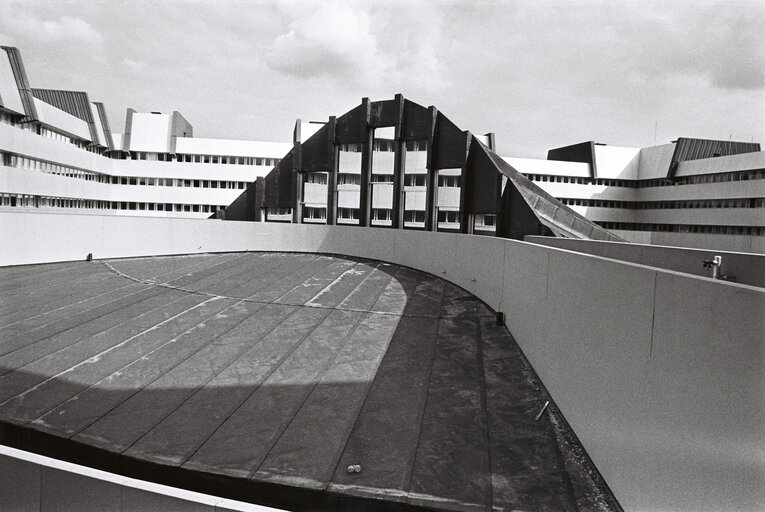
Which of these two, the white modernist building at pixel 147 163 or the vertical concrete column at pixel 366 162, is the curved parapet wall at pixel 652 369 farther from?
the white modernist building at pixel 147 163

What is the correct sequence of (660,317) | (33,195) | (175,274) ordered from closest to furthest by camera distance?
(660,317) → (175,274) → (33,195)

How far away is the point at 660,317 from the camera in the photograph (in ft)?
14.1

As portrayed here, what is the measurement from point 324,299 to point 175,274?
26.0 ft

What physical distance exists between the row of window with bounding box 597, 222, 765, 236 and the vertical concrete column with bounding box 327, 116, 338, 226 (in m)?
31.8

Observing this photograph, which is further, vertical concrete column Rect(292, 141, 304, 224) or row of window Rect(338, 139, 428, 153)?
row of window Rect(338, 139, 428, 153)

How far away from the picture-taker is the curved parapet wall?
123 inches

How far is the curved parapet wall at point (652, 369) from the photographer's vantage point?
3.12 meters

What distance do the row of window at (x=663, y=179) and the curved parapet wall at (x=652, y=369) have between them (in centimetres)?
3835

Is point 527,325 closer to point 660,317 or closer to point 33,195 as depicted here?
point 660,317

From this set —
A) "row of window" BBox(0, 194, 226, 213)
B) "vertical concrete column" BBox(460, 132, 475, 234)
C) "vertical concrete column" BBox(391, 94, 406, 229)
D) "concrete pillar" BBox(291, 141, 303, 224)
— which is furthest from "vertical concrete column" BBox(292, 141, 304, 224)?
"row of window" BBox(0, 194, 226, 213)

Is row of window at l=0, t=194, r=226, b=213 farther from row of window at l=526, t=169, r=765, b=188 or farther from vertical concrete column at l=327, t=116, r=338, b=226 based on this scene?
row of window at l=526, t=169, r=765, b=188

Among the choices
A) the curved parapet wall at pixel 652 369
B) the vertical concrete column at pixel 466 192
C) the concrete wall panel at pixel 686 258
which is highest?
the vertical concrete column at pixel 466 192

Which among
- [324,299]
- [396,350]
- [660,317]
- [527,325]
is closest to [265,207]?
[324,299]

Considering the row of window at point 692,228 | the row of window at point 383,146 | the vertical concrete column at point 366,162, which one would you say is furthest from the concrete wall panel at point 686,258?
the row of window at point 692,228
